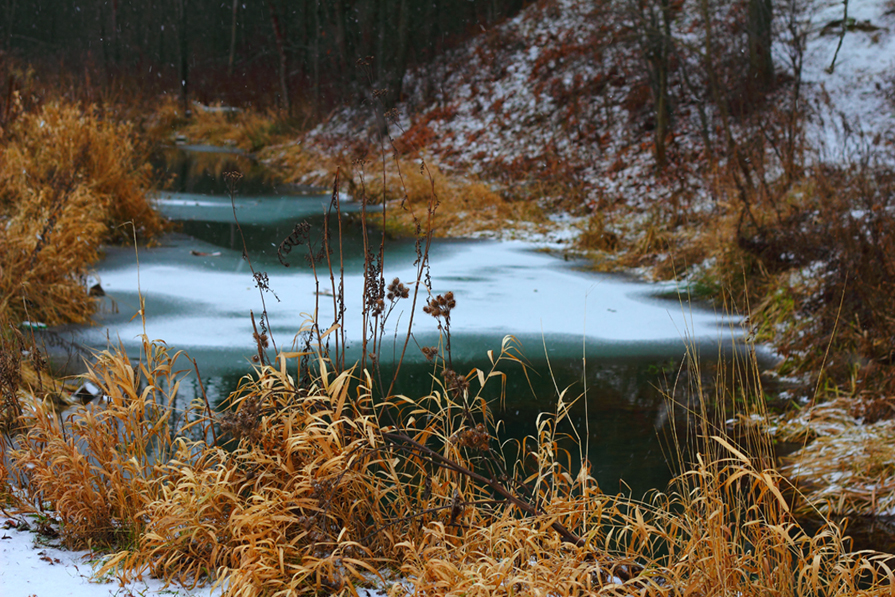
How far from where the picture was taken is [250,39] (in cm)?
2769

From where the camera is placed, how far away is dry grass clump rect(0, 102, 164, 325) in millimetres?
5156

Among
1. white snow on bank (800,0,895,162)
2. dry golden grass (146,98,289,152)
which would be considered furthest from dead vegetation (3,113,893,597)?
dry golden grass (146,98,289,152)

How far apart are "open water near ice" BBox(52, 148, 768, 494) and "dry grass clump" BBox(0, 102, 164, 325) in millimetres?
332

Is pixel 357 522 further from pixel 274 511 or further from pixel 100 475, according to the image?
pixel 100 475

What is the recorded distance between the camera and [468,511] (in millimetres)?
2484

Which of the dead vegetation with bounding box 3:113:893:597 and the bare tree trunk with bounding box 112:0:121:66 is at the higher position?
the bare tree trunk with bounding box 112:0:121:66

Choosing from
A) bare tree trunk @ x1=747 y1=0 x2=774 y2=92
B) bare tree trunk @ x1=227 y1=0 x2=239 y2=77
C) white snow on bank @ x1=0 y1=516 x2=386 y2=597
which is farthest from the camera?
bare tree trunk @ x1=227 y1=0 x2=239 y2=77

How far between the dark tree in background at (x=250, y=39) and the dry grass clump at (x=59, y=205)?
37.2 feet

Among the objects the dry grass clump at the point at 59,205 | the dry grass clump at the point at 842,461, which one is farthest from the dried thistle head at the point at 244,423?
the dry grass clump at the point at 842,461

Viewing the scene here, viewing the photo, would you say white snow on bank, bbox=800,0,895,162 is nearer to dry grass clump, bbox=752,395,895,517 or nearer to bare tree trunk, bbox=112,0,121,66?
dry grass clump, bbox=752,395,895,517

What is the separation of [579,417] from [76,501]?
271 centimetres

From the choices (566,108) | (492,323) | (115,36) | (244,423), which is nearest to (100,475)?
(244,423)

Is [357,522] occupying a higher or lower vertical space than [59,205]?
lower

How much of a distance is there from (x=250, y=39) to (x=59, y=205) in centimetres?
2431
